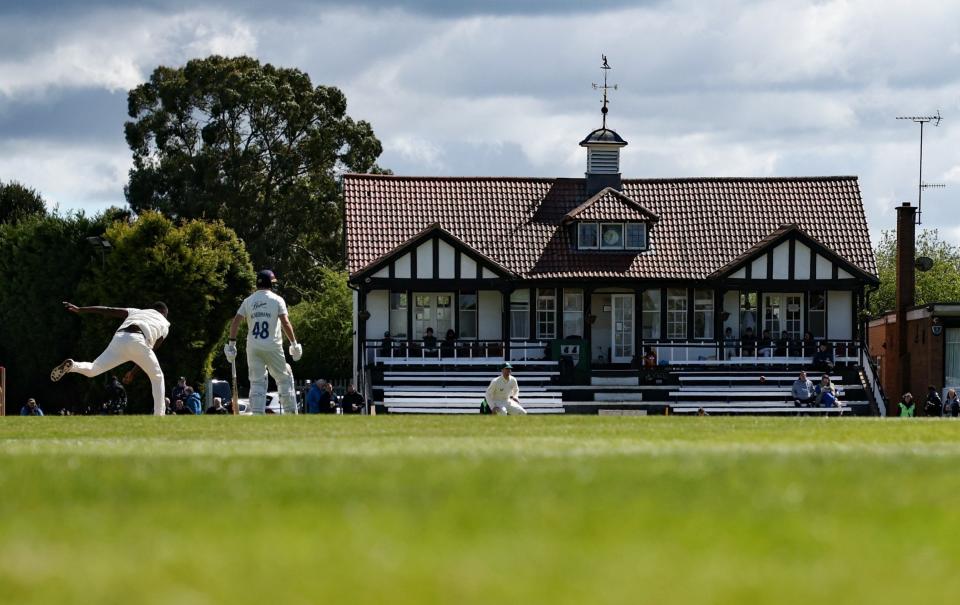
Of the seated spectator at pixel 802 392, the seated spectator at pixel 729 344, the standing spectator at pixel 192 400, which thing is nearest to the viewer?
the standing spectator at pixel 192 400

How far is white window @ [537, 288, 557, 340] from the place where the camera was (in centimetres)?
5234

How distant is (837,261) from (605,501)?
144 feet

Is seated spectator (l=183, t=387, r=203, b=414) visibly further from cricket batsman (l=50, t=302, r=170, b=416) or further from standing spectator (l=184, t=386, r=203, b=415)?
cricket batsman (l=50, t=302, r=170, b=416)

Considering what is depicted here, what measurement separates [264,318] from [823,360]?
28.7m

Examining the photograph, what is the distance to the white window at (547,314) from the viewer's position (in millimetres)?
52344

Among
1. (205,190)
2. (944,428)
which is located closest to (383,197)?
(205,190)

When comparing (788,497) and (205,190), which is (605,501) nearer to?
(788,497)

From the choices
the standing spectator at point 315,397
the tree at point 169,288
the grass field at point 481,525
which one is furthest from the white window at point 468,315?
the grass field at point 481,525

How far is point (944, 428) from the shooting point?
654 inches

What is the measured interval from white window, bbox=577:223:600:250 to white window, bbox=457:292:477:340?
12.1 ft

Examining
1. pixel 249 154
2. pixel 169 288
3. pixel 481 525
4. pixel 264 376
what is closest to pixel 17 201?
pixel 249 154

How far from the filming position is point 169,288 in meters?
51.7

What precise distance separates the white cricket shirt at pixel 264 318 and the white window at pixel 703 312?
31.4 metres

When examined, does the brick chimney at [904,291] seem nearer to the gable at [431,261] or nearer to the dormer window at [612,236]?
the dormer window at [612,236]
